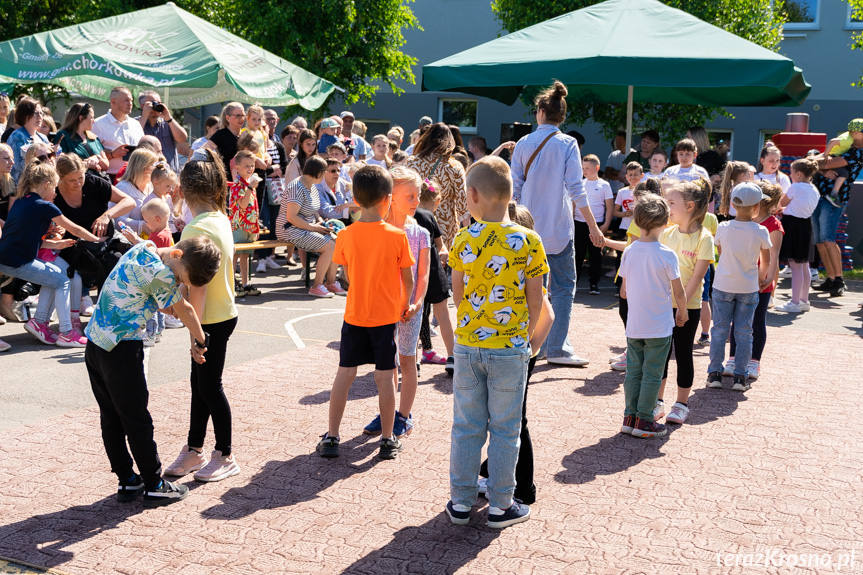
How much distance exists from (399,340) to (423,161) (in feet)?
7.97

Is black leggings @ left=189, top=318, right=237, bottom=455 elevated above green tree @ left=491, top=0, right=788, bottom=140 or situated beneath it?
situated beneath

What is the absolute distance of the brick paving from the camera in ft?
13.4

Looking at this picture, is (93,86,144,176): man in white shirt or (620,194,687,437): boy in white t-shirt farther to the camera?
(93,86,144,176): man in white shirt

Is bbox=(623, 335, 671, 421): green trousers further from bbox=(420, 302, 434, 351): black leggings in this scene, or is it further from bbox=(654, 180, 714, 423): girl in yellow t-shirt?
bbox=(420, 302, 434, 351): black leggings

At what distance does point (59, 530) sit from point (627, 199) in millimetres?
9233

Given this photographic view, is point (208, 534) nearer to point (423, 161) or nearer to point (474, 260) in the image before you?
point (474, 260)

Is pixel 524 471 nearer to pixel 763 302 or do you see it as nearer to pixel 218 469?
pixel 218 469

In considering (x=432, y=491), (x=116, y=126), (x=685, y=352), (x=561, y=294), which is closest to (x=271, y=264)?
(x=116, y=126)

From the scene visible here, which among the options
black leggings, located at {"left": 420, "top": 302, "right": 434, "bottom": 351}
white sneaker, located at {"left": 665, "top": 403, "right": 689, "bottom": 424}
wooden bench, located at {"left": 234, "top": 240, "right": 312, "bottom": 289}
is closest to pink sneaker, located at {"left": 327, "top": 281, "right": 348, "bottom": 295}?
wooden bench, located at {"left": 234, "top": 240, "right": 312, "bottom": 289}

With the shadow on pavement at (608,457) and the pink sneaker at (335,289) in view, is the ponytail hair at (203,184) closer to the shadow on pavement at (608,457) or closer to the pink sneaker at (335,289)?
the shadow on pavement at (608,457)

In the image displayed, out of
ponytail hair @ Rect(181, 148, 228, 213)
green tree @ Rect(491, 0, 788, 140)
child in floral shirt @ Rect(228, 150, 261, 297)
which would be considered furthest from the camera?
green tree @ Rect(491, 0, 788, 140)

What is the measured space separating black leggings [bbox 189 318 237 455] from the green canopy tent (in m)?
6.60

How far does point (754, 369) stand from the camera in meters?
7.50

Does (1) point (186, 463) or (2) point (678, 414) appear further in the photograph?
(2) point (678, 414)
